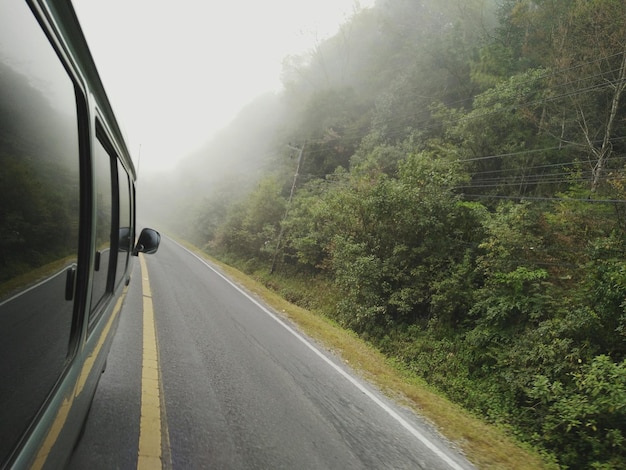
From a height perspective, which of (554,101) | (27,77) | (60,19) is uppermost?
(554,101)

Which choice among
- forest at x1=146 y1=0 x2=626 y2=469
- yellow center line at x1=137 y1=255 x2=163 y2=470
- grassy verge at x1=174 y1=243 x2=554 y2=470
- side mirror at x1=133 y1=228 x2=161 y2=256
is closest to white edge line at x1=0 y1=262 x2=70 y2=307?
yellow center line at x1=137 y1=255 x2=163 y2=470

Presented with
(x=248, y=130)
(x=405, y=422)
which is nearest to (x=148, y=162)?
(x=248, y=130)

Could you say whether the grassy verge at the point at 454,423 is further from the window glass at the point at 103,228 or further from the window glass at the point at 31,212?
the window glass at the point at 31,212

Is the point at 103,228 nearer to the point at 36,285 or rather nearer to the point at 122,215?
the point at 36,285

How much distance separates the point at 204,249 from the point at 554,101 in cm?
2583

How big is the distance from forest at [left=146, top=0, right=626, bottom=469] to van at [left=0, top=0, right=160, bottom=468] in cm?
663

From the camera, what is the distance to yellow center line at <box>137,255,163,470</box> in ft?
8.75

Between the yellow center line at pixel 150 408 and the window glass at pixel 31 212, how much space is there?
1.85 m

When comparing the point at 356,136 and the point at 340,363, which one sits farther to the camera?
the point at 356,136

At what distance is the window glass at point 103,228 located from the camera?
1770 millimetres

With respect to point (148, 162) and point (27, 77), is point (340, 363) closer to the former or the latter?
point (27, 77)

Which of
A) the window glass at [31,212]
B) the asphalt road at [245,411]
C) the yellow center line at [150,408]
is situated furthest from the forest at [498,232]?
the window glass at [31,212]

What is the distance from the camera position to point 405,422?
15.4 feet

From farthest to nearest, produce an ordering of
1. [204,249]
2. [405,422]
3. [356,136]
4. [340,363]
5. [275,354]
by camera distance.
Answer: [204,249] < [356,136] < [340,363] < [275,354] < [405,422]
